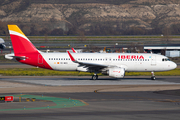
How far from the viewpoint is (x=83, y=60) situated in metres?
41.2

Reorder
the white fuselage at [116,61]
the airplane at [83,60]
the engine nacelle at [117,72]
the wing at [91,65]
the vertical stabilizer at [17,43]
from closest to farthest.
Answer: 1. the engine nacelle at [117,72]
2. the wing at [91,65]
3. the airplane at [83,60]
4. the white fuselage at [116,61]
5. the vertical stabilizer at [17,43]

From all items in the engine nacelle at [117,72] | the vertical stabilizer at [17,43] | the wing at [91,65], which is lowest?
the engine nacelle at [117,72]

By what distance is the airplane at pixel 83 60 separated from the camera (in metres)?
40.7

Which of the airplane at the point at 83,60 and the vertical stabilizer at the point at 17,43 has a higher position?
the vertical stabilizer at the point at 17,43

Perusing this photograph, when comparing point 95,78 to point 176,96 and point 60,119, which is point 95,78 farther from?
point 60,119

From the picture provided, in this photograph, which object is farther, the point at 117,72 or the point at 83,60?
the point at 83,60

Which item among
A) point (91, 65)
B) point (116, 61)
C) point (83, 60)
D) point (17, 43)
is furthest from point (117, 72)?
point (17, 43)

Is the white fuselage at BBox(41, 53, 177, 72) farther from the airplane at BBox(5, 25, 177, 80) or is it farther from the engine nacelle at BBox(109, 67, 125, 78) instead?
the engine nacelle at BBox(109, 67, 125, 78)

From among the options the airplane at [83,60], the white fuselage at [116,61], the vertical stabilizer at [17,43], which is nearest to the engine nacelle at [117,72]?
the airplane at [83,60]

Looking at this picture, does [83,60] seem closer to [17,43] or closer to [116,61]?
[116,61]

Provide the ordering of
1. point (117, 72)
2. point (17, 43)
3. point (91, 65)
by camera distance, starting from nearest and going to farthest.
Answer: point (117, 72)
point (91, 65)
point (17, 43)

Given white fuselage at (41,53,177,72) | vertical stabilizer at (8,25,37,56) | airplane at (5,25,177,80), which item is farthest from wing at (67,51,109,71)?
vertical stabilizer at (8,25,37,56)

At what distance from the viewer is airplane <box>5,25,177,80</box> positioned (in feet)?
133

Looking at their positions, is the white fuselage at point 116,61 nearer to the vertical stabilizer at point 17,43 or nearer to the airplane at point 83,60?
the airplane at point 83,60
